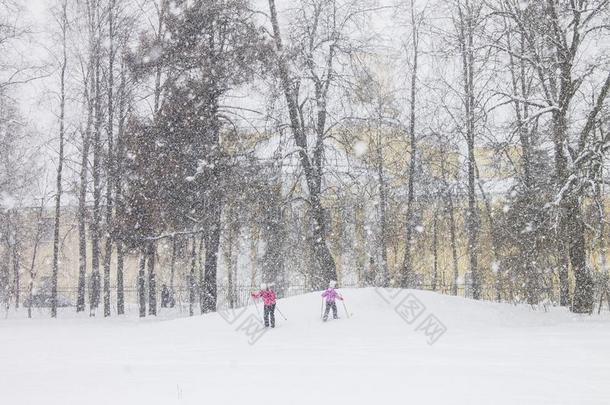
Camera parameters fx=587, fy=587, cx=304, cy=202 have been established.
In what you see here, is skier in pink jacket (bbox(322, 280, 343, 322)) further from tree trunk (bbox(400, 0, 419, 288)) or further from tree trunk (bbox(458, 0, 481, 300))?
tree trunk (bbox(400, 0, 419, 288))

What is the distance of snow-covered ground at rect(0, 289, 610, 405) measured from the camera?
24.3ft

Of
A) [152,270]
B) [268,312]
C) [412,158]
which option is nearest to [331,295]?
[268,312]

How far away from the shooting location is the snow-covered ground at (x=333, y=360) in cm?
740

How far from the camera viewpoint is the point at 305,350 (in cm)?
1161

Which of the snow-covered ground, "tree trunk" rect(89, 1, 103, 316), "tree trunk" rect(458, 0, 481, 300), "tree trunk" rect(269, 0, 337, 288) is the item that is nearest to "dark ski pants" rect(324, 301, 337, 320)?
the snow-covered ground

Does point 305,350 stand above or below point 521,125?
below

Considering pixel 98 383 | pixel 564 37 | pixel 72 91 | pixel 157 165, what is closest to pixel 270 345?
pixel 98 383

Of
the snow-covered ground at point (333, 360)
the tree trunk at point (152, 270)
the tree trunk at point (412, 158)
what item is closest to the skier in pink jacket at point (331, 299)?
the snow-covered ground at point (333, 360)

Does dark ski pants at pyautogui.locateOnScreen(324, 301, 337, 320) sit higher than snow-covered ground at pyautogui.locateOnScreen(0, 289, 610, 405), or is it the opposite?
dark ski pants at pyautogui.locateOnScreen(324, 301, 337, 320)

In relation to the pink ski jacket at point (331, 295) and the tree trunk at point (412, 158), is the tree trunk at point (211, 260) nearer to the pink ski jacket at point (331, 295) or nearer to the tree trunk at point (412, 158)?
the pink ski jacket at point (331, 295)

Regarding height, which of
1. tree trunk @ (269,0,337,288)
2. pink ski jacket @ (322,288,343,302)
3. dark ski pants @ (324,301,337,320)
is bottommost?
dark ski pants @ (324,301,337,320)

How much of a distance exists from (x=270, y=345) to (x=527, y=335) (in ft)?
18.6

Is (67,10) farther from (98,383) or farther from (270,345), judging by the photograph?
(98,383)

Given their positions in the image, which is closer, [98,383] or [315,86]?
[98,383]
